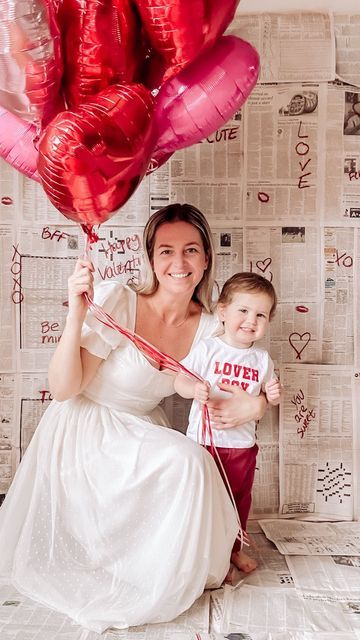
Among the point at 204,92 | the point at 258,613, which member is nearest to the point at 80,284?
the point at 204,92

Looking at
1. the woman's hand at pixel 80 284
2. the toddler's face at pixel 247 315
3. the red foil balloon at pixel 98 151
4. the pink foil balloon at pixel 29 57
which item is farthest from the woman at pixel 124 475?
the pink foil balloon at pixel 29 57

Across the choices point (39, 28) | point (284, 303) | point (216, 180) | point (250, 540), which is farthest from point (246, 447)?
point (39, 28)

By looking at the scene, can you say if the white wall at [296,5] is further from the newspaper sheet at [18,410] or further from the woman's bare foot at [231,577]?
the woman's bare foot at [231,577]

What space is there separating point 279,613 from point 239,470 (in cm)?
34

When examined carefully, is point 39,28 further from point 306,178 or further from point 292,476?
point 292,476

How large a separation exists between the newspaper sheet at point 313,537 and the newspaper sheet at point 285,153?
78 centimetres

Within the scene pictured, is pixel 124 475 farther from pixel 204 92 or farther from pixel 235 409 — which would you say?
pixel 204 92

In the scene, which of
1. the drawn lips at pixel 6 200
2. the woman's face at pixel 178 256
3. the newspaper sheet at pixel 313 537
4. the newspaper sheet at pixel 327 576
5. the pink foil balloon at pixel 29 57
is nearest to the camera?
the pink foil balloon at pixel 29 57

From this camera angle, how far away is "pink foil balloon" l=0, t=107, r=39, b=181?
1.40 metres

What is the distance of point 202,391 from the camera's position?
156 centimetres

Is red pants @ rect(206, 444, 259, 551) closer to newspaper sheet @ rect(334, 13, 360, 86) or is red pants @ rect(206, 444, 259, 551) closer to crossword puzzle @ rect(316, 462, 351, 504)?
crossword puzzle @ rect(316, 462, 351, 504)

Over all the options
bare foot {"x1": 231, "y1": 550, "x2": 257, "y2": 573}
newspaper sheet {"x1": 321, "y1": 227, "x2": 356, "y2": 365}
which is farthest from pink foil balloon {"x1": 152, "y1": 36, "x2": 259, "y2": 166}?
bare foot {"x1": 231, "y1": 550, "x2": 257, "y2": 573}

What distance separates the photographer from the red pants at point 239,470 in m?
1.69

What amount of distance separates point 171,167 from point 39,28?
0.72 metres
